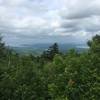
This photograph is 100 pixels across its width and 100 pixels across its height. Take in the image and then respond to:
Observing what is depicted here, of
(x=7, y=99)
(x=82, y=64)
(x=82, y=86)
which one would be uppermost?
(x=82, y=64)

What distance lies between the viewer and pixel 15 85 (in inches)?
1705

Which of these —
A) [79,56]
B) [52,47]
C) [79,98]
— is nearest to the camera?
[79,98]

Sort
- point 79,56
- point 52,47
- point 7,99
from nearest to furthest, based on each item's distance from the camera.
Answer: point 79,56 → point 7,99 → point 52,47

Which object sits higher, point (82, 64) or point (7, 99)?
point (82, 64)

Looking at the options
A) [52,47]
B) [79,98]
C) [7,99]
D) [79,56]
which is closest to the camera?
[79,98]

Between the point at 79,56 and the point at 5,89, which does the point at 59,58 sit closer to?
the point at 79,56

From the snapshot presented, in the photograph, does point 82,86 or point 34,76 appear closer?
point 82,86

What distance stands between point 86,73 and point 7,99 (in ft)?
39.1

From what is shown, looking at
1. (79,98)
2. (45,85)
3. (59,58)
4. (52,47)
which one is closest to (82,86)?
(79,98)

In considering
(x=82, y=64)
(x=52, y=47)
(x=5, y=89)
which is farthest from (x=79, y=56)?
(x=52, y=47)

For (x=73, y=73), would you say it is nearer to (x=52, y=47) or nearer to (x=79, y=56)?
(x=79, y=56)

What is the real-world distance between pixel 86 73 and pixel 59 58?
325 cm

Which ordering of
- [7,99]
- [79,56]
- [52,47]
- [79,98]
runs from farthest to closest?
[52,47] < [7,99] < [79,56] < [79,98]

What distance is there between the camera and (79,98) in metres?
35.4
